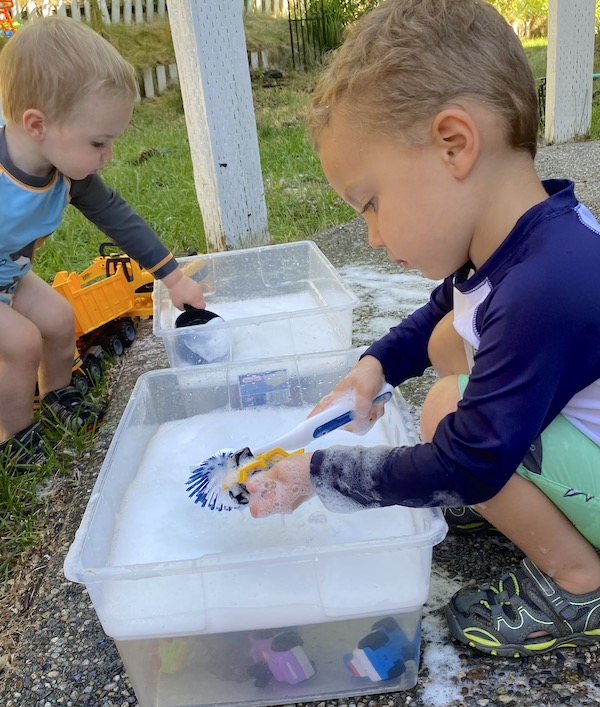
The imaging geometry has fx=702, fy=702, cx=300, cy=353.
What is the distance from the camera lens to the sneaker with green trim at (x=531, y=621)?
0.96 meters

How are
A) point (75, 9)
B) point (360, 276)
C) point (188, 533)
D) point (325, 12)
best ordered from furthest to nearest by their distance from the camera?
point (325, 12) < point (75, 9) < point (360, 276) < point (188, 533)

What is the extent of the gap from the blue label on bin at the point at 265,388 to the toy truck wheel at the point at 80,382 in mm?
576

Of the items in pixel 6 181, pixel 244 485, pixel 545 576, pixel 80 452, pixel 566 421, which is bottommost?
pixel 80 452

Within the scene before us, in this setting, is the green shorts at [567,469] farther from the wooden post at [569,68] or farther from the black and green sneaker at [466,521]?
the wooden post at [569,68]

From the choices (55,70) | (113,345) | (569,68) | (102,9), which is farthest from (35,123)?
(102,9)

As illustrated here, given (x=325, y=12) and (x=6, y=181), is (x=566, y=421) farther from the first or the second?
(x=325, y=12)

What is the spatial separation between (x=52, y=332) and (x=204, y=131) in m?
1.10

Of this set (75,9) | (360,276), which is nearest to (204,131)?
(360,276)

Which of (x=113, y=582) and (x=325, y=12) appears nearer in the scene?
(x=113, y=582)

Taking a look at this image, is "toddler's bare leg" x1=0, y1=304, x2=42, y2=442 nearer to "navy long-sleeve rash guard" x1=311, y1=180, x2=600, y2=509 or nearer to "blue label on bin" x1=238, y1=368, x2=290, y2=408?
"blue label on bin" x1=238, y1=368, x2=290, y2=408

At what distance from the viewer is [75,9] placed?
6.39m

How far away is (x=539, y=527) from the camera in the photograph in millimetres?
922

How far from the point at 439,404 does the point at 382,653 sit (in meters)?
0.34

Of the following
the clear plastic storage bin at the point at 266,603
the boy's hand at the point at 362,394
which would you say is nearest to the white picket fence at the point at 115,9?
the boy's hand at the point at 362,394
